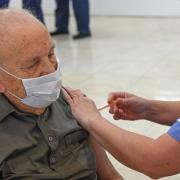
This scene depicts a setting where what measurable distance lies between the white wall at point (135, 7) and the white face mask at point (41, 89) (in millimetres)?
5116

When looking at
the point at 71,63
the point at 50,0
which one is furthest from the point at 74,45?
the point at 50,0

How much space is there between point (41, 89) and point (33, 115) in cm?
9

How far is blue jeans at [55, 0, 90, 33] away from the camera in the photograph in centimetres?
549

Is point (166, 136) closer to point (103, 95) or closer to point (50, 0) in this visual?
point (103, 95)

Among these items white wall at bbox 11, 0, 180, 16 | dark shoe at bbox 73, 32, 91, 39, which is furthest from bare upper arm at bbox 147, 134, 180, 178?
white wall at bbox 11, 0, 180, 16

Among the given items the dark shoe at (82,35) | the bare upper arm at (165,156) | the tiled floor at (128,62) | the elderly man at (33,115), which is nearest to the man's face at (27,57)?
the elderly man at (33,115)

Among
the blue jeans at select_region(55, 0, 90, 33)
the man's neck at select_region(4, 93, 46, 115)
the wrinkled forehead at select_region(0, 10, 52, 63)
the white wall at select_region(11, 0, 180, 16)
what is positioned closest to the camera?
the wrinkled forehead at select_region(0, 10, 52, 63)

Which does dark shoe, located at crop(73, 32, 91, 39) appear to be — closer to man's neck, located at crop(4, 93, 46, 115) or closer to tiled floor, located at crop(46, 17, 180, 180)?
tiled floor, located at crop(46, 17, 180, 180)

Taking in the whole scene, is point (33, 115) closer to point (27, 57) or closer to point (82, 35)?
point (27, 57)

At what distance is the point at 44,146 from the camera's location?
154 centimetres

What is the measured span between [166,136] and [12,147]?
1.61 ft

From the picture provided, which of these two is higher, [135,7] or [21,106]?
[21,106]

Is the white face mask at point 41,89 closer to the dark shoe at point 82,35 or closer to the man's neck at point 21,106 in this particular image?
the man's neck at point 21,106

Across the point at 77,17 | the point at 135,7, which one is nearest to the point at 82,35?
the point at 77,17
